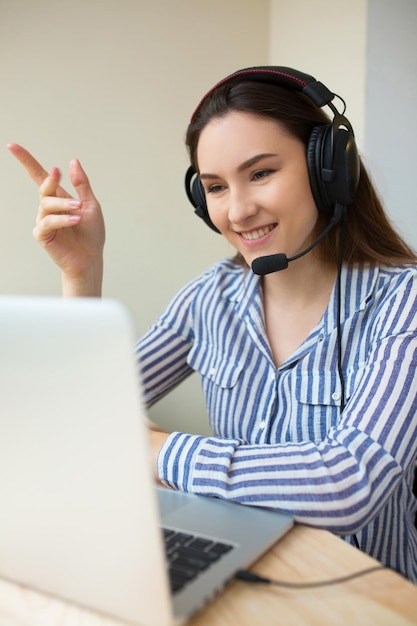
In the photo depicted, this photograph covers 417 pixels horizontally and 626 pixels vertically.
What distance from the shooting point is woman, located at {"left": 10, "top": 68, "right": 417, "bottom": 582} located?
0.79m

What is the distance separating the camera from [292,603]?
0.53 meters

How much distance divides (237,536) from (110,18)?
161cm

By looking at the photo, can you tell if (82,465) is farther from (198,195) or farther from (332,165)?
(198,195)

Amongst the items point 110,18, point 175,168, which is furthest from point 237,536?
point 110,18

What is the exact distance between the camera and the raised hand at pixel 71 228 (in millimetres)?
1131

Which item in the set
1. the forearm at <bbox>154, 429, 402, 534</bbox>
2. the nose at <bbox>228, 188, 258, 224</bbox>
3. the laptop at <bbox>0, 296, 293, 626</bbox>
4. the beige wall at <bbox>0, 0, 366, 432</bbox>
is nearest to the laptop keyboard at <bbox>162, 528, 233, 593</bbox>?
the laptop at <bbox>0, 296, 293, 626</bbox>

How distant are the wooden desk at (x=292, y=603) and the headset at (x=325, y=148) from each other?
25.2 inches

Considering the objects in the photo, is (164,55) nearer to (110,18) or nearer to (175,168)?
(110,18)

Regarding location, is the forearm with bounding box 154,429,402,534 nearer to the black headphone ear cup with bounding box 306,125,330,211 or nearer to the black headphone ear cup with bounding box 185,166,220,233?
the black headphone ear cup with bounding box 306,125,330,211

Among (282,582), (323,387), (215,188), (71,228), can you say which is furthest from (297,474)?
(71,228)

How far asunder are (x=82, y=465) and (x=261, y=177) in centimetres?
76

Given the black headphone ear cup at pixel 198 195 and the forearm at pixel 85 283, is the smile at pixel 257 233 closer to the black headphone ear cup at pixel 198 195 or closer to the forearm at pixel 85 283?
the black headphone ear cup at pixel 198 195

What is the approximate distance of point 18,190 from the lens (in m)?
1.66

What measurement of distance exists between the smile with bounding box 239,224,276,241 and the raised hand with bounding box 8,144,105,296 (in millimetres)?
328
